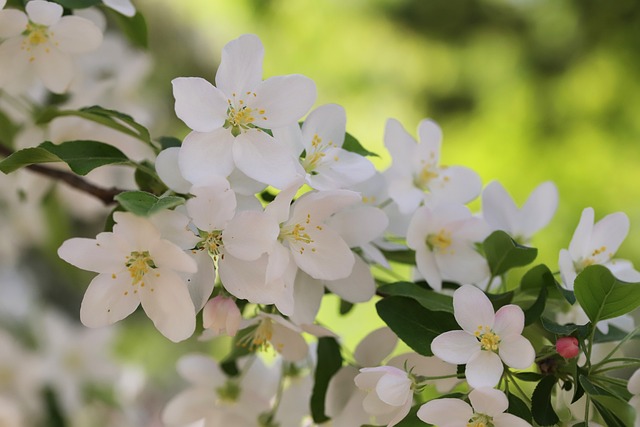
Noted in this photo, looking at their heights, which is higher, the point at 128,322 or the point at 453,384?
the point at 453,384

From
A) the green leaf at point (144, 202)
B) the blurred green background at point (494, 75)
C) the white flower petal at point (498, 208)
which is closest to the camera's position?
the green leaf at point (144, 202)

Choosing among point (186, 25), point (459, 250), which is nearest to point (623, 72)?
point (186, 25)

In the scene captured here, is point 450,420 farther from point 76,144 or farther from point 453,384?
point 76,144

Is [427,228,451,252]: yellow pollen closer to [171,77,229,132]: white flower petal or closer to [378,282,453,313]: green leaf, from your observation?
[378,282,453,313]: green leaf

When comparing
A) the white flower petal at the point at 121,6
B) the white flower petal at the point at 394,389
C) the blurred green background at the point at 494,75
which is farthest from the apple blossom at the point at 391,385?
the blurred green background at the point at 494,75

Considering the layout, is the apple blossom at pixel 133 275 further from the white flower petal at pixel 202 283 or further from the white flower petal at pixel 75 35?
the white flower petal at pixel 75 35

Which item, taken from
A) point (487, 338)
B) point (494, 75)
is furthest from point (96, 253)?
point (494, 75)
